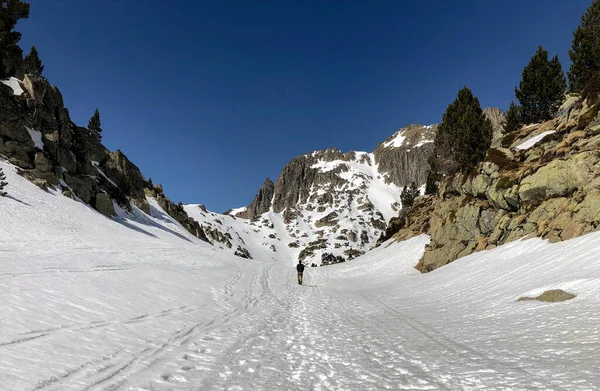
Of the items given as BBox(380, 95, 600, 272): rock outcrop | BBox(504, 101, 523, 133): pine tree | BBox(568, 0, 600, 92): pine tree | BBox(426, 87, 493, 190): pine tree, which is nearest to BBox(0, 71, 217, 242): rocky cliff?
BBox(380, 95, 600, 272): rock outcrop

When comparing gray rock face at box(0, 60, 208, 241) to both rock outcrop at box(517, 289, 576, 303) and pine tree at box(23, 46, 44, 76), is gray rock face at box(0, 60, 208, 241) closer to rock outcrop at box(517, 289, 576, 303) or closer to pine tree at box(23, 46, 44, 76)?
pine tree at box(23, 46, 44, 76)

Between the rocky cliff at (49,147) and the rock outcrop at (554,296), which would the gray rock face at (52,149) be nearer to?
the rocky cliff at (49,147)

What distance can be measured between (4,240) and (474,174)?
124ft

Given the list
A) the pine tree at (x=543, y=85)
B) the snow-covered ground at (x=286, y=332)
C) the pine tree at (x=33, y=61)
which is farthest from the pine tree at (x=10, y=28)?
the pine tree at (x=543, y=85)

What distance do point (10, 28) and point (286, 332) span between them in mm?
75992

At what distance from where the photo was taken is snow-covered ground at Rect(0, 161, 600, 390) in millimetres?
5816

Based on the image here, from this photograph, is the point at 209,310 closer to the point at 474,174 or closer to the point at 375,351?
the point at 375,351

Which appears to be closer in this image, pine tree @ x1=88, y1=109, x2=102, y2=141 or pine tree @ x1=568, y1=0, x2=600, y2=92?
pine tree @ x1=568, y1=0, x2=600, y2=92

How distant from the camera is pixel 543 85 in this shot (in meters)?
40.7

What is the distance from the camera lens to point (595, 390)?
508 cm

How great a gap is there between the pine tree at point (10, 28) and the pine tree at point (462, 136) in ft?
231

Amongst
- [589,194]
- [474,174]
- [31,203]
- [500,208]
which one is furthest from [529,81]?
[31,203]

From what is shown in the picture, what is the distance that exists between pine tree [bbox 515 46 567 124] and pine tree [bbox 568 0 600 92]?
1.71m

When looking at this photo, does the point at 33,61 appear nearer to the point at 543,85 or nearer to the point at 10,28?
the point at 10,28
